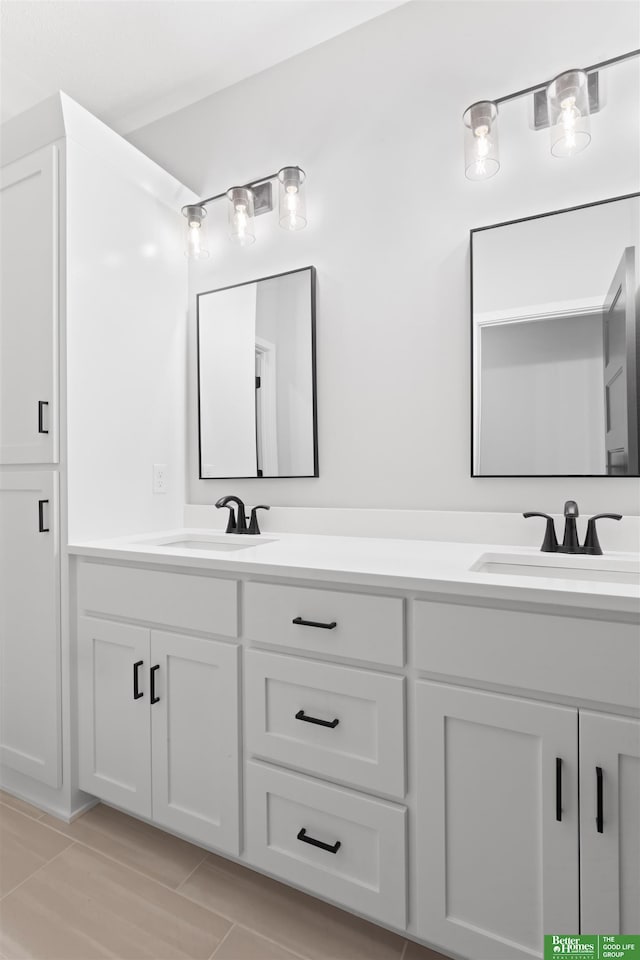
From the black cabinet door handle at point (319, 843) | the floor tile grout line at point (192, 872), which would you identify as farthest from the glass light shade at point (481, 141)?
the floor tile grout line at point (192, 872)

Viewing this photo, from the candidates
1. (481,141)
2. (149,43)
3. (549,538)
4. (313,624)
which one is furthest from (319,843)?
(149,43)

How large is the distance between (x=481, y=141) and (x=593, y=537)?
116 cm

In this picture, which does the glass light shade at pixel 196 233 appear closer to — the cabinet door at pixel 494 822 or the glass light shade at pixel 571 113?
the glass light shade at pixel 571 113

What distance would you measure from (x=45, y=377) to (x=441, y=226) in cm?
138

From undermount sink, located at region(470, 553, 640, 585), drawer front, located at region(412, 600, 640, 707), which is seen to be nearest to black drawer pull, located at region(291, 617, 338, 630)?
drawer front, located at region(412, 600, 640, 707)

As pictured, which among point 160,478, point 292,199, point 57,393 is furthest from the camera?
point 160,478

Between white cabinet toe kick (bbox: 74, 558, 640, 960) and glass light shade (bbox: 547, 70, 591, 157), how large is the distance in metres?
1.24

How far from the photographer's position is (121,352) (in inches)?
70.2

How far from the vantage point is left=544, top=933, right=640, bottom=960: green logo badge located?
881 millimetres

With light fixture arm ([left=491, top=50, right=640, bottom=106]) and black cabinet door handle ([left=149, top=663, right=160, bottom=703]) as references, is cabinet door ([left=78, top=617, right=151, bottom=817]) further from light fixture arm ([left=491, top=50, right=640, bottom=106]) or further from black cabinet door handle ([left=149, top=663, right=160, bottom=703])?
light fixture arm ([left=491, top=50, right=640, bottom=106])

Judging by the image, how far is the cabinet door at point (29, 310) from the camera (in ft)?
5.22

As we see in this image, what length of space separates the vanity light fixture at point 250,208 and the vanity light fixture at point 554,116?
0.57 metres

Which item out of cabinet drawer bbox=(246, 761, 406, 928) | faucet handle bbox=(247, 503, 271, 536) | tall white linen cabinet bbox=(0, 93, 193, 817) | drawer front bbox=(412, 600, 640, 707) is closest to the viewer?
drawer front bbox=(412, 600, 640, 707)

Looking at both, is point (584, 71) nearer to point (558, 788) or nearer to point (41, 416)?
point (558, 788)
